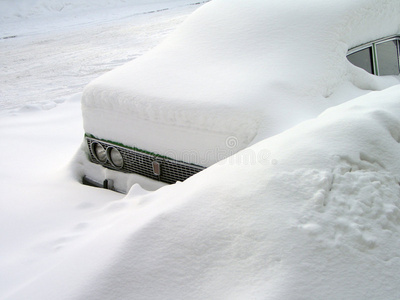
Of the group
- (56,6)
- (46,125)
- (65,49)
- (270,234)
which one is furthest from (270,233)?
(56,6)

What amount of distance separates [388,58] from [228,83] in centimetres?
170

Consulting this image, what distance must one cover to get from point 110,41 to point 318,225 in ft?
35.8

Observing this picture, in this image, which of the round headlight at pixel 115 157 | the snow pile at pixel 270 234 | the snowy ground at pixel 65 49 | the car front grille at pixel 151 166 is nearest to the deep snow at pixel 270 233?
the snow pile at pixel 270 234

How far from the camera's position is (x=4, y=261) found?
7.93 feet

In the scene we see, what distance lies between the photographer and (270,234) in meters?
1.54

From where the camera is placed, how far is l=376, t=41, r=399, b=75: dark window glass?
3547mm

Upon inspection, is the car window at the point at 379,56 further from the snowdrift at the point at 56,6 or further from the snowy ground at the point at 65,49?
the snowdrift at the point at 56,6

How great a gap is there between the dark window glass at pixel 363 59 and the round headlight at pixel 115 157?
6.12 ft

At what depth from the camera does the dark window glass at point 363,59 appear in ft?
10.9

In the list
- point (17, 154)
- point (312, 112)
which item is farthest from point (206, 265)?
point (17, 154)

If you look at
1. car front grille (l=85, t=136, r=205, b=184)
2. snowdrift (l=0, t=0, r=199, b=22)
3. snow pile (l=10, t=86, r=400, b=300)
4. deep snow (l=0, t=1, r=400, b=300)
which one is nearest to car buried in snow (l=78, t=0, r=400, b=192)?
car front grille (l=85, t=136, r=205, b=184)

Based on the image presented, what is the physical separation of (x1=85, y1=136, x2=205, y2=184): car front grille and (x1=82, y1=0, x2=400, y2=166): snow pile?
6 cm

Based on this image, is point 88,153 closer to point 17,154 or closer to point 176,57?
point 176,57

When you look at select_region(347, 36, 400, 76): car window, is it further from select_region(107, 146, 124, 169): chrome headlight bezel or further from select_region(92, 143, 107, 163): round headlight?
select_region(92, 143, 107, 163): round headlight
